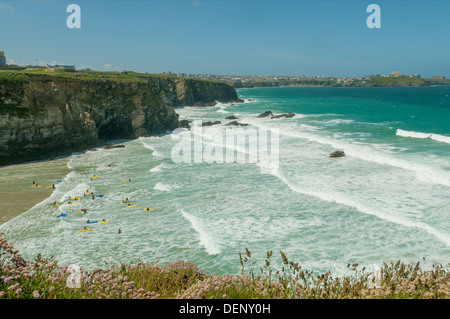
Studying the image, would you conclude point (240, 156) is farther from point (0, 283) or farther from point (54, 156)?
point (0, 283)

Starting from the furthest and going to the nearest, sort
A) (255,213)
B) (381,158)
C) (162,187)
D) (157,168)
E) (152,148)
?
1. (152,148)
2. (157,168)
3. (381,158)
4. (162,187)
5. (255,213)

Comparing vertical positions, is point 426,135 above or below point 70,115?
below

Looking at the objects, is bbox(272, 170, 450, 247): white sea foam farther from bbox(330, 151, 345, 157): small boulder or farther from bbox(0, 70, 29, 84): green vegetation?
bbox(0, 70, 29, 84): green vegetation

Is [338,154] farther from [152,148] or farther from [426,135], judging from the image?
[152,148]

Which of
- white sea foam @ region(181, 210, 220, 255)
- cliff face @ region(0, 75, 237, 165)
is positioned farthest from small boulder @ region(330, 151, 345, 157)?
cliff face @ region(0, 75, 237, 165)

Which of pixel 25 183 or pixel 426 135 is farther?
pixel 426 135

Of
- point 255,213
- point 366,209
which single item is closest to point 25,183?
point 255,213
